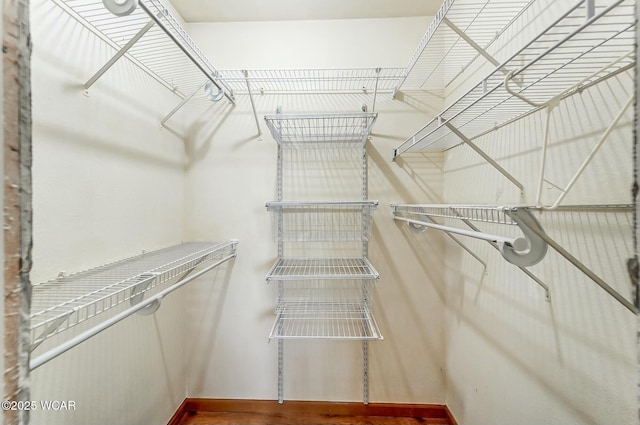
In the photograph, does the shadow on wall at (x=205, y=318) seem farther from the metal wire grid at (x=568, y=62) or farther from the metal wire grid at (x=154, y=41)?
the metal wire grid at (x=568, y=62)

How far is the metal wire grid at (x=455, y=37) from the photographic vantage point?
38.1 inches

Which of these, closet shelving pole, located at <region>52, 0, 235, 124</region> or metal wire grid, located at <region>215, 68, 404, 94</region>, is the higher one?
metal wire grid, located at <region>215, 68, 404, 94</region>

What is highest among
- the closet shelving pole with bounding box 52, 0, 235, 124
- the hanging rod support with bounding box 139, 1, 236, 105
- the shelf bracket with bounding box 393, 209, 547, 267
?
the closet shelving pole with bounding box 52, 0, 235, 124

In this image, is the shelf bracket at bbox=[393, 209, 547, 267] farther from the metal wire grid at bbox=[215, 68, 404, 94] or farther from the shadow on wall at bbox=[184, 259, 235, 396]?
the shadow on wall at bbox=[184, 259, 235, 396]

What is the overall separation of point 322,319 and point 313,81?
1409 mm

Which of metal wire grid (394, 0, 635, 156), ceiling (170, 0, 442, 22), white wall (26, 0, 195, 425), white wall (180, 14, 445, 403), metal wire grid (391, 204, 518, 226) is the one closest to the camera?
metal wire grid (394, 0, 635, 156)

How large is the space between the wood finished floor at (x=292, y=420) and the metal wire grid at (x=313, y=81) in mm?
1926

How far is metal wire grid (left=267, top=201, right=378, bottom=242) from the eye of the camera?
1.47m

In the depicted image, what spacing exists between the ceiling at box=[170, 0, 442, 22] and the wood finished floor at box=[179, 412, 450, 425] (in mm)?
2346

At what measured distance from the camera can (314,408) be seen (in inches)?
56.7

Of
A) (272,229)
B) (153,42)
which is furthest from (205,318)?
(153,42)

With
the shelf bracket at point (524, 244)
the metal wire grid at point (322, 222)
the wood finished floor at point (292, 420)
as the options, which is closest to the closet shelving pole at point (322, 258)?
the metal wire grid at point (322, 222)

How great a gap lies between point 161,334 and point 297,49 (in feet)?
5.81

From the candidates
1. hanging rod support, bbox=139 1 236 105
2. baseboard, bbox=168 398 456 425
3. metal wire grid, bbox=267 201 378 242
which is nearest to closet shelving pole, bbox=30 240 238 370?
metal wire grid, bbox=267 201 378 242
